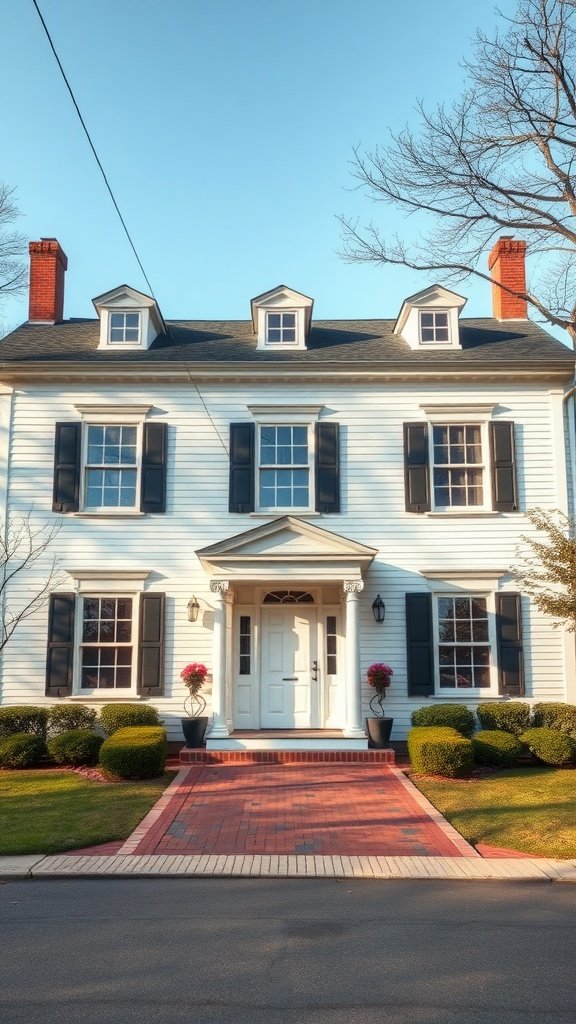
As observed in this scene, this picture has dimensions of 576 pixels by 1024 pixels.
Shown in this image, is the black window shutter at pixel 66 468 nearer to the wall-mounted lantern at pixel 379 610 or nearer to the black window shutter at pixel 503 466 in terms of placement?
the wall-mounted lantern at pixel 379 610

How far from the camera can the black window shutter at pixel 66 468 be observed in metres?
14.4

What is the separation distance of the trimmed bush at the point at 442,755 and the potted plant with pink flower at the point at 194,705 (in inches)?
141

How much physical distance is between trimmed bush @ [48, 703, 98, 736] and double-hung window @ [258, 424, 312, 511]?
4774mm

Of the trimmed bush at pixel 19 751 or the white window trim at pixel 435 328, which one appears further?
the white window trim at pixel 435 328

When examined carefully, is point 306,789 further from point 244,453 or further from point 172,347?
point 172,347

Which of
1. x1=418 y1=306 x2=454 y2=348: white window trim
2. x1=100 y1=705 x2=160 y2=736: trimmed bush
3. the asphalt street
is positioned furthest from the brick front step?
Answer: x1=418 y1=306 x2=454 y2=348: white window trim

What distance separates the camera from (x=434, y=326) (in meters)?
15.7

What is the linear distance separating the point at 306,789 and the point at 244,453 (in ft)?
20.4

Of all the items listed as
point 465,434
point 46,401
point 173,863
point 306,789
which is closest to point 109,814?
point 173,863

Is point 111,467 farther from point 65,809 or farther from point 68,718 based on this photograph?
point 65,809

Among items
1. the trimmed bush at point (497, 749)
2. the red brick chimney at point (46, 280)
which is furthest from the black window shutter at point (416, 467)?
the red brick chimney at point (46, 280)

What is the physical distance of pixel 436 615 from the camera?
46.3 ft

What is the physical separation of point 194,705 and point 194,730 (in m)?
0.83

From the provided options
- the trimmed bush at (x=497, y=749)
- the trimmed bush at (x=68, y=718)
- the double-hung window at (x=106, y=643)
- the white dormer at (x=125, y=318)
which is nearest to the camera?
the trimmed bush at (x=497, y=749)
